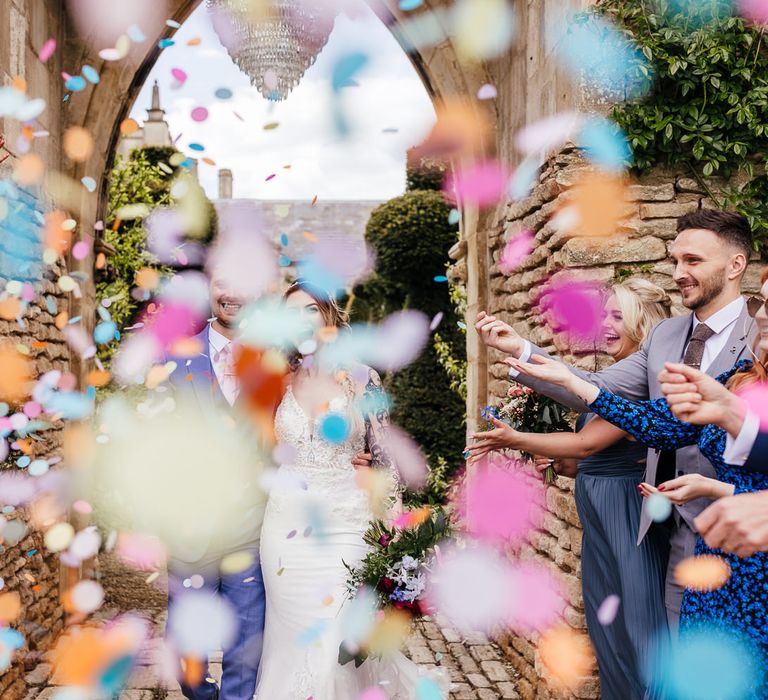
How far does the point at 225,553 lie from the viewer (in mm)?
3496

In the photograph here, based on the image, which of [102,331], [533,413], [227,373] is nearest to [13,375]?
[227,373]

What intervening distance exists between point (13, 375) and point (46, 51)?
2234 mm

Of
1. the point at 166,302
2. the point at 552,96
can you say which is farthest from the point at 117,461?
the point at 552,96

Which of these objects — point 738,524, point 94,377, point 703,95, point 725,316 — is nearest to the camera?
point 738,524

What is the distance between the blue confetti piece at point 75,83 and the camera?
5.68 meters

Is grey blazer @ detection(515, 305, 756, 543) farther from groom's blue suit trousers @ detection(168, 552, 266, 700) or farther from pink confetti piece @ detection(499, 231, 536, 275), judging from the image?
pink confetti piece @ detection(499, 231, 536, 275)

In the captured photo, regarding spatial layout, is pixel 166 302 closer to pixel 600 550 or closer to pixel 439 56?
pixel 439 56

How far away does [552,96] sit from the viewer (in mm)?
4273

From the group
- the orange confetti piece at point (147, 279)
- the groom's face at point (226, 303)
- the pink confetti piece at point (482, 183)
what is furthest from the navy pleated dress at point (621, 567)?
the orange confetti piece at point (147, 279)

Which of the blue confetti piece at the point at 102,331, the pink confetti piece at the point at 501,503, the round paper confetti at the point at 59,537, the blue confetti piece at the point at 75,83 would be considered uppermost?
the blue confetti piece at the point at 75,83

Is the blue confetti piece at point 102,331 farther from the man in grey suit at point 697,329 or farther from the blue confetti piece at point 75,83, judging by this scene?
the man in grey suit at point 697,329

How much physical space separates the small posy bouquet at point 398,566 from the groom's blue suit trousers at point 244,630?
0.49 meters

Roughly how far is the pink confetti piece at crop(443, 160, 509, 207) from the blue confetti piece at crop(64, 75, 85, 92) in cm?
264

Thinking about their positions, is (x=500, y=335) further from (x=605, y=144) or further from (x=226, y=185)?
(x=226, y=185)
